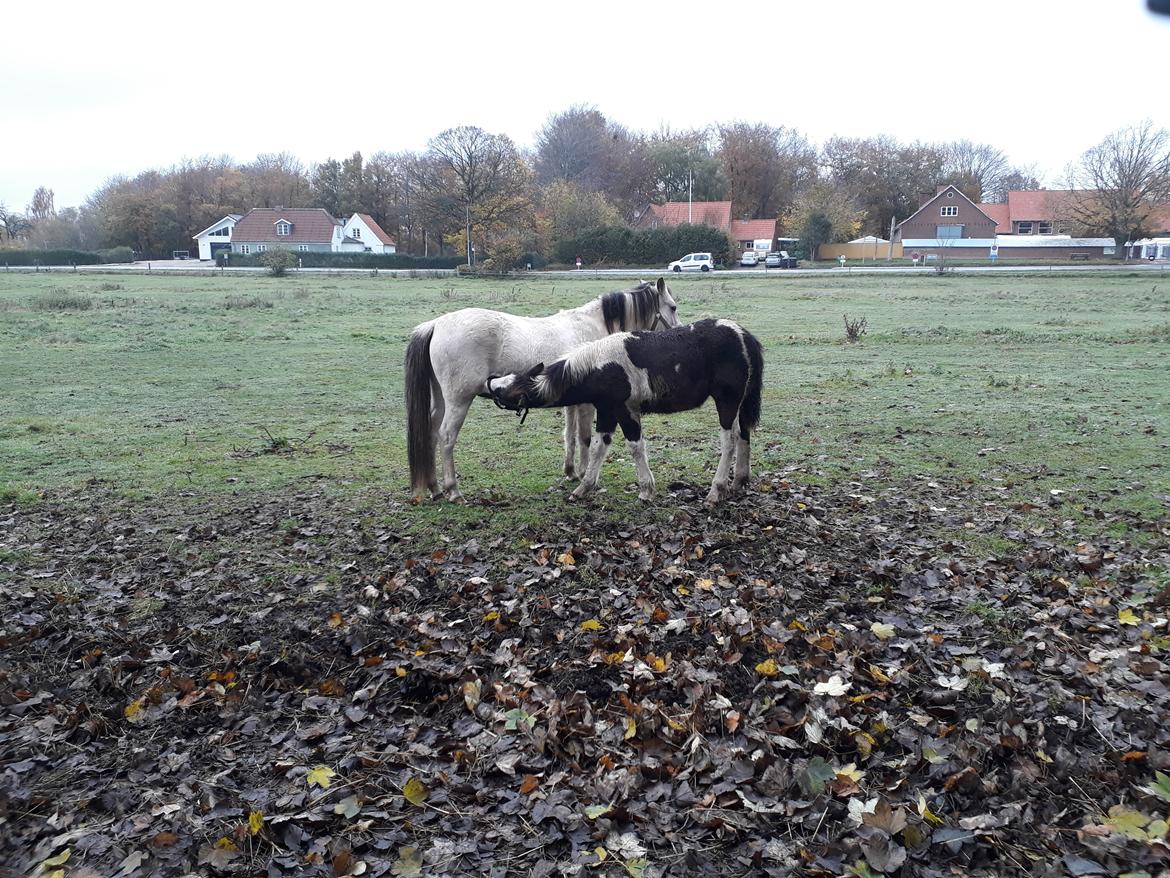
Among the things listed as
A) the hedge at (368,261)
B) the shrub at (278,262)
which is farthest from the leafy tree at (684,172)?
the shrub at (278,262)

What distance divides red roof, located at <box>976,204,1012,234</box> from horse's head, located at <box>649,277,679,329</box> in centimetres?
9119

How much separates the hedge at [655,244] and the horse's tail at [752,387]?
57.9m

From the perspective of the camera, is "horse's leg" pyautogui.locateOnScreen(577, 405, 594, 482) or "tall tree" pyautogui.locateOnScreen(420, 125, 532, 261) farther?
"tall tree" pyautogui.locateOnScreen(420, 125, 532, 261)

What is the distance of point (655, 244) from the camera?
65.8 m

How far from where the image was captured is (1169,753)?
405cm

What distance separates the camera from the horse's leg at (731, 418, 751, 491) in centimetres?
872

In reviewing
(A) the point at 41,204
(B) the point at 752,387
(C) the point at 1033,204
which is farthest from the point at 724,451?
(A) the point at 41,204

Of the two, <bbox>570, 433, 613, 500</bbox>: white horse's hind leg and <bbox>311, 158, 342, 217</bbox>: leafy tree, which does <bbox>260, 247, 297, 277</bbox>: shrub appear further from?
<bbox>570, 433, 613, 500</bbox>: white horse's hind leg

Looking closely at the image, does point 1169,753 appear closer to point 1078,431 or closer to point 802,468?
point 802,468

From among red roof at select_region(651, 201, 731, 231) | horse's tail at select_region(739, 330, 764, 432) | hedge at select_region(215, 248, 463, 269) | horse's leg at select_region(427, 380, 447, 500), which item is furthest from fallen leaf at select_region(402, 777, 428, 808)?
red roof at select_region(651, 201, 731, 231)

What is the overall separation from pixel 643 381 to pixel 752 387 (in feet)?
3.96

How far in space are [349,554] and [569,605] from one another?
2257 millimetres

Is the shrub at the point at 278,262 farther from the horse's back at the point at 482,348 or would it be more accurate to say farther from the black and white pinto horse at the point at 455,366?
the horse's back at the point at 482,348

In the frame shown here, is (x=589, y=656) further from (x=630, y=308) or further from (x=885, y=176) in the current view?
(x=885, y=176)
